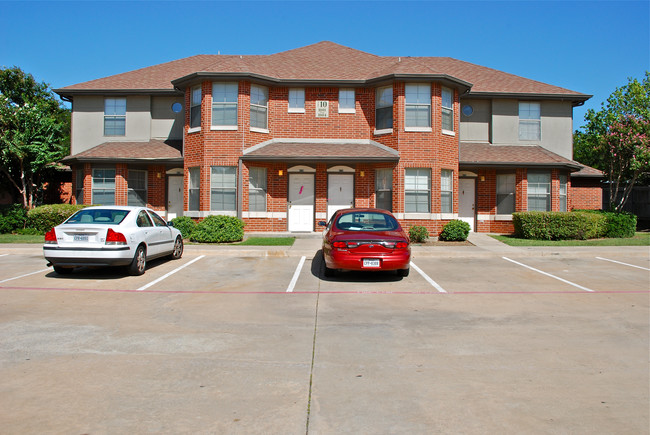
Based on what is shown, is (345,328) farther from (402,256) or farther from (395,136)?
(395,136)

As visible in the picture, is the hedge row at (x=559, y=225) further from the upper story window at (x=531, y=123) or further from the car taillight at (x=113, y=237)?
the car taillight at (x=113, y=237)

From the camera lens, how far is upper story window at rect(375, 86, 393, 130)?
1861cm

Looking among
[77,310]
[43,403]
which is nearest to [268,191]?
[77,310]

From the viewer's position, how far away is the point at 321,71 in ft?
65.0

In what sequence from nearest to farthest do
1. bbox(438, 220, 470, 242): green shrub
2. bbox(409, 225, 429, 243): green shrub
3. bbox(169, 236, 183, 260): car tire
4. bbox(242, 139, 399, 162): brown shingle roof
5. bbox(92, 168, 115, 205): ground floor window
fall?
bbox(169, 236, 183, 260): car tire < bbox(409, 225, 429, 243): green shrub < bbox(438, 220, 470, 242): green shrub < bbox(242, 139, 399, 162): brown shingle roof < bbox(92, 168, 115, 205): ground floor window

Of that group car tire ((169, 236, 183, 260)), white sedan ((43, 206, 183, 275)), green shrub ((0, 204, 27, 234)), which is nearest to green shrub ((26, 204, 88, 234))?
green shrub ((0, 204, 27, 234))

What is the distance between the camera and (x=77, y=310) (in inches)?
284

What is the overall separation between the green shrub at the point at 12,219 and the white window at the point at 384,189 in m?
14.0

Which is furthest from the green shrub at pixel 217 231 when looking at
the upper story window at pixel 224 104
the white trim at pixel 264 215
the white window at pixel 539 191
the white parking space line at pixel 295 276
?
the white window at pixel 539 191

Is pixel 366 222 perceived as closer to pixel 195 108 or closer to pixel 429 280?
pixel 429 280

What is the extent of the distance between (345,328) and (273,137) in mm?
13806

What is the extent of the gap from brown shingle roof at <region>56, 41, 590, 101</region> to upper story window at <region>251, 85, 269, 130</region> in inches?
26.2

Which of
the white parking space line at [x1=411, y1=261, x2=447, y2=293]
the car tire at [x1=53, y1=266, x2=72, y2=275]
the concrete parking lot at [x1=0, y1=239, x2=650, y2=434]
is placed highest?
the car tire at [x1=53, y1=266, x2=72, y2=275]

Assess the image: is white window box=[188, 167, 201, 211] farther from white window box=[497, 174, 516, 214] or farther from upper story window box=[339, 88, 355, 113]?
white window box=[497, 174, 516, 214]
